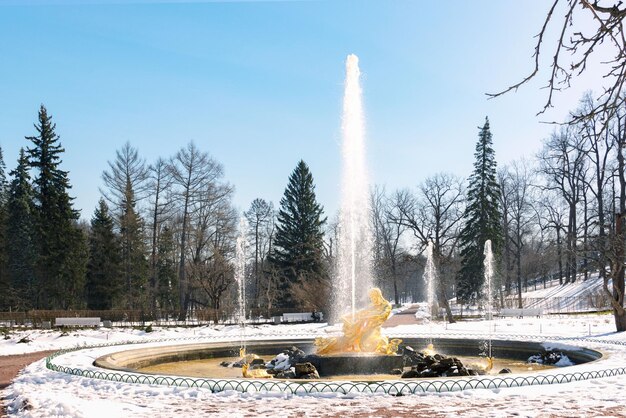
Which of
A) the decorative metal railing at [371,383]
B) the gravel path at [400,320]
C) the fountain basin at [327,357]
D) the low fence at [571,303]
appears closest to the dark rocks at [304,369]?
the fountain basin at [327,357]

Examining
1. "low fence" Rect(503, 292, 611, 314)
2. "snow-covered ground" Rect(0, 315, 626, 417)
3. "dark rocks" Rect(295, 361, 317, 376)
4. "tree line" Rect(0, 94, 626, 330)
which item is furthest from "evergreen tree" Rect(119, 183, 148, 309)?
"dark rocks" Rect(295, 361, 317, 376)

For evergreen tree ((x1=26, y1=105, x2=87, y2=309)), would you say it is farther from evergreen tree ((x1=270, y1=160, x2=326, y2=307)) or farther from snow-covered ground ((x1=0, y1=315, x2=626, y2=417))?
snow-covered ground ((x1=0, y1=315, x2=626, y2=417))

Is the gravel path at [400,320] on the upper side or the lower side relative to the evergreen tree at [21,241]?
lower

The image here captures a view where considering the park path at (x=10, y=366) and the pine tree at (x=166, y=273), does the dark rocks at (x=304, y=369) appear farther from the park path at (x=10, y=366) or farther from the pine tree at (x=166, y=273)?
the pine tree at (x=166, y=273)

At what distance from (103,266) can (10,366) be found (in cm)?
3054

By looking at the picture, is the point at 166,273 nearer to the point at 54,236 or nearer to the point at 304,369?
the point at 54,236

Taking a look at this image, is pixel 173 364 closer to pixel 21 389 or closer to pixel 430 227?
pixel 21 389

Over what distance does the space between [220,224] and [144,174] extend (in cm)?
685

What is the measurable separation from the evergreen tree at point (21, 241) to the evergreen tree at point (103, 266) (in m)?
4.29

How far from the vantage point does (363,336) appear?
13555mm

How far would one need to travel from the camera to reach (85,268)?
42.8 meters

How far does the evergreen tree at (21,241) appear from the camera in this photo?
44.3 metres

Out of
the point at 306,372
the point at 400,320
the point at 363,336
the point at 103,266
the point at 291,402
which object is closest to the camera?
the point at 291,402

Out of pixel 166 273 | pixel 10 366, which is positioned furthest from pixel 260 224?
pixel 10 366
